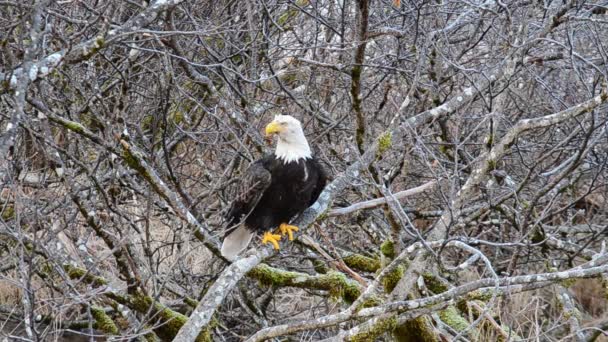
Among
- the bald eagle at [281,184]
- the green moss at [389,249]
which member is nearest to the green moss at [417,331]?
the green moss at [389,249]

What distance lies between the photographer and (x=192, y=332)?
3.69 meters

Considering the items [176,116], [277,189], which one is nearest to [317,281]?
[277,189]

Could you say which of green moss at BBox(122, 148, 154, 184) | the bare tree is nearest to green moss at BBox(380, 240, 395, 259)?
the bare tree

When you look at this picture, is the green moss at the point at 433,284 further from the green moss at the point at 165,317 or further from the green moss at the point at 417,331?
the green moss at the point at 165,317

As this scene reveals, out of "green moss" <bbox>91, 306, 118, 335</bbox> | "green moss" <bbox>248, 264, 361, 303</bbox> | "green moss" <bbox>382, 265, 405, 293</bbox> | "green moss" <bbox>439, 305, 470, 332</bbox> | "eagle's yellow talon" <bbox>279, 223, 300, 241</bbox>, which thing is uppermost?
"eagle's yellow talon" <bbox>279, 223, 300, 241</bbox>

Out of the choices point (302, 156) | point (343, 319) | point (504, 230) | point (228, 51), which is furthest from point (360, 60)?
point (504, 230)

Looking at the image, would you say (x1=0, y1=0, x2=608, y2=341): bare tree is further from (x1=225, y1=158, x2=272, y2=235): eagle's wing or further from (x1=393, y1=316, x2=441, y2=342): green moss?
(x1=225, y1=158, x2=272, y2=235): eagle's wing

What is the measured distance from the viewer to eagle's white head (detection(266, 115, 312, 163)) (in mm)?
5488

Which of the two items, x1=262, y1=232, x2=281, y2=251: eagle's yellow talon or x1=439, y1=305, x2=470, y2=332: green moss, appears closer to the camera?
x1=262, y1=232, x2=281, y2=251: eagle's yellow talon

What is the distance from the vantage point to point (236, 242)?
19.1 ft

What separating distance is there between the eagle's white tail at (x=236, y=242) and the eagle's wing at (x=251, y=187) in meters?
0.26

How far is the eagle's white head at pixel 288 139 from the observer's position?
5.49m

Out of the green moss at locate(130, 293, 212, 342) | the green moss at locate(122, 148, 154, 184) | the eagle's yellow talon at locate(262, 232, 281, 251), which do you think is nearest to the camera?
the green moss at locate(122, 148, 154, 184)

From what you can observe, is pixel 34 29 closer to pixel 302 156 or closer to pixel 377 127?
pixel 302 156
